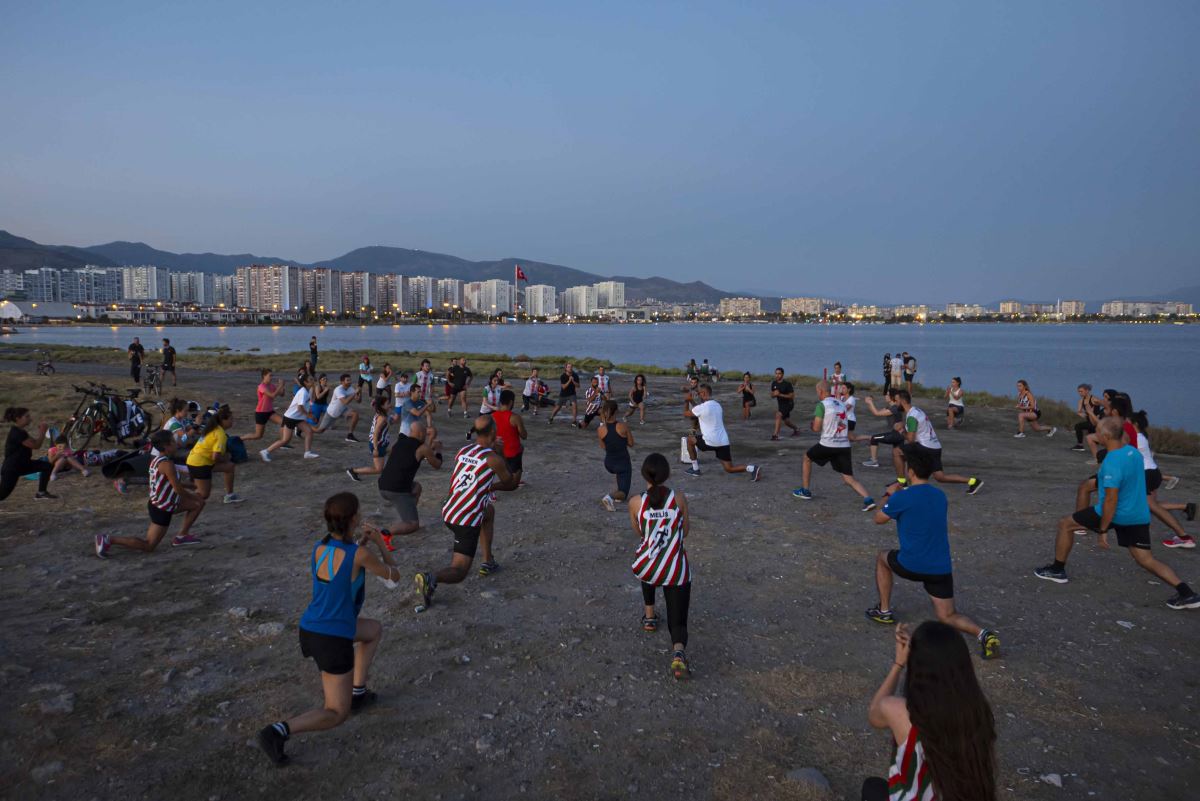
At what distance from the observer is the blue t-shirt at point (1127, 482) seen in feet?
20.3

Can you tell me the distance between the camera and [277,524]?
916 cm

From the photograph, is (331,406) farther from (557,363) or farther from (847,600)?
(557,363)

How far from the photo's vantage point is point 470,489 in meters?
6.50

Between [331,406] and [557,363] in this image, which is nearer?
[331,406]

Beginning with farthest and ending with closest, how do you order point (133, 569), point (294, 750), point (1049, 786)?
point (133, 569)
point (294, 750)
point (1049, 786)

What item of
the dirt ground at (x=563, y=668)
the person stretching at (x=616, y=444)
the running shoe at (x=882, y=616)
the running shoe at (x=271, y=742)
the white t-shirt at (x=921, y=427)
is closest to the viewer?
the running shoe at (x=271, y=742)

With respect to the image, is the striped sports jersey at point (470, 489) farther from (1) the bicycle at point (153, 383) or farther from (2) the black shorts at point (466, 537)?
(1) the bicycle at point (153, 383)

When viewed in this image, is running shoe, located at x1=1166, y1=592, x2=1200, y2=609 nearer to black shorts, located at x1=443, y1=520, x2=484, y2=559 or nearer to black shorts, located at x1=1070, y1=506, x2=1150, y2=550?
black shorts, located at x1=1070, y1=506, x2=1150, y2=550

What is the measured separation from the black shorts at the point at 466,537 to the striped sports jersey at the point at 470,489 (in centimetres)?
4

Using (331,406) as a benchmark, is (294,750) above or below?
below

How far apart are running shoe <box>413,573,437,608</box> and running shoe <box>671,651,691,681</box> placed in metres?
2.48

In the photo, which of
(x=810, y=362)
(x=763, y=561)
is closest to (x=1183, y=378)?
(x=810, y=362)

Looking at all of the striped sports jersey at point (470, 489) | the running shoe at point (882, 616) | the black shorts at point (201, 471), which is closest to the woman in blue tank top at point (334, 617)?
the striped sports jersey at point (470, 489)

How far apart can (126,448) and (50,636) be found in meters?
9.91
